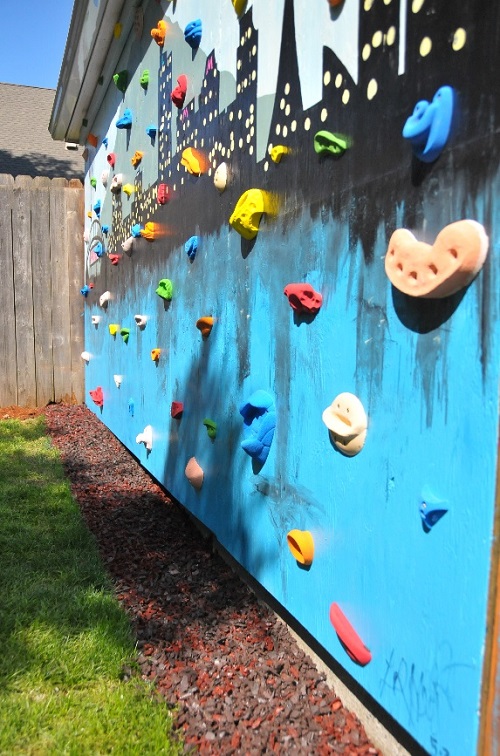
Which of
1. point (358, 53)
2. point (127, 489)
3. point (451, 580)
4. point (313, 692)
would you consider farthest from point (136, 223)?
point (451, 580)

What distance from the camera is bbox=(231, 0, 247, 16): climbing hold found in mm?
2246

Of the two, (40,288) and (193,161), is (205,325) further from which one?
(40,288)

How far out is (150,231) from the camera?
3.72 metres

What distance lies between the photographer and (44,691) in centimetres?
197

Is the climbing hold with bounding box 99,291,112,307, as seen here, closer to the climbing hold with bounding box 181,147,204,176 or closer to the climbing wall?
the climbing wall

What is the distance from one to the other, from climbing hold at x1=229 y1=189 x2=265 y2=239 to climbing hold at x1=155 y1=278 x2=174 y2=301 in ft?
3.60

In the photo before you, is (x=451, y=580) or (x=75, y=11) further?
(x=75, y=11)

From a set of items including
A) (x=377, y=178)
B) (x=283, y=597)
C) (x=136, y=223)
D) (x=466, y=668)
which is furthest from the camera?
(x=136, y=223)

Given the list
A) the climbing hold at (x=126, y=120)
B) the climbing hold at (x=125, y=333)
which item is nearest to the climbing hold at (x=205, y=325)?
the climbing hold at (x=125, y=333)

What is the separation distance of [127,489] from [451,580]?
3.18 m

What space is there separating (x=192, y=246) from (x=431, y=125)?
1747mm

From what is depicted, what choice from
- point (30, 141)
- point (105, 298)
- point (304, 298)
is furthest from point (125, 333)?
point (30, 141)

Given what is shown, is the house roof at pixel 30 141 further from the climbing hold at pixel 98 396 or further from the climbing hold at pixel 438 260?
the climbing hold at pixel 438 260

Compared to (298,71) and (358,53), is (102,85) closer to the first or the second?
(298,71)
